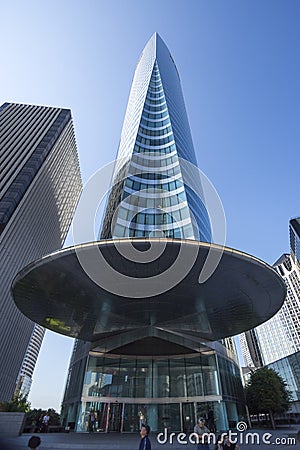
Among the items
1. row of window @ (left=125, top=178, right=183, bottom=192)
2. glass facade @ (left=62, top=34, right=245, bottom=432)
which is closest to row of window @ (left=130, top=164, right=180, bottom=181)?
row of window @ (left=125, top=178, right=183, bottom=192)

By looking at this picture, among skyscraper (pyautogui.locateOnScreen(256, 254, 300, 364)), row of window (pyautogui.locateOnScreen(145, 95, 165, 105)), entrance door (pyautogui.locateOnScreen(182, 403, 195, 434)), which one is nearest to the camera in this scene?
entrance door (pyautogui.locateOnScreen(182, 403, 195, 434))

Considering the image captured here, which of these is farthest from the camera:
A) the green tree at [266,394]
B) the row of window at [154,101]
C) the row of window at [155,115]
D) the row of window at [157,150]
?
the row of window at [154,101]

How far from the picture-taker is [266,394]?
81.8 feet

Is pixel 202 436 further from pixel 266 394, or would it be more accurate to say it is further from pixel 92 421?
pixel 266 394

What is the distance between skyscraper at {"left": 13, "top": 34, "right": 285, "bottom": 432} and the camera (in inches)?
564

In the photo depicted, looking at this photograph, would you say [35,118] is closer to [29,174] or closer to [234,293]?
[29,174]

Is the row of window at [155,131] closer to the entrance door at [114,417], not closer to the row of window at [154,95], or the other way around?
the row of window at [154,95]

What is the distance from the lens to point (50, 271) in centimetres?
1477

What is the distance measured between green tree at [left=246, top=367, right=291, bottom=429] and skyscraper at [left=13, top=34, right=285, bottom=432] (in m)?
1.37

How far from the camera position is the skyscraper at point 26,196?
46594mm

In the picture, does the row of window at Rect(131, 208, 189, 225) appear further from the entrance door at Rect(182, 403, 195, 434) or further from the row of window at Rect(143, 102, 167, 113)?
the row of window at Rect(143, 102, 167, 113)

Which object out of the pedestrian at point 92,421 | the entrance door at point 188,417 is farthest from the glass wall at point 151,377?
the pedestrian at point 92,421

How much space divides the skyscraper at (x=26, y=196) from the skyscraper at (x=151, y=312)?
2729 centimetres

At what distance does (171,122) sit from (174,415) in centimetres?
4283
